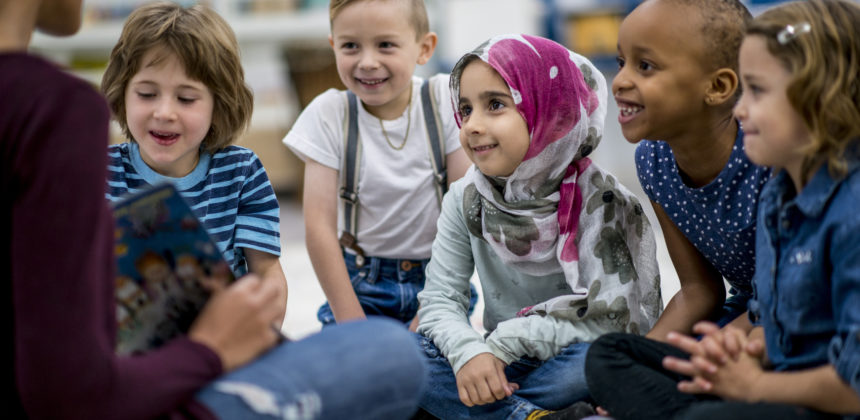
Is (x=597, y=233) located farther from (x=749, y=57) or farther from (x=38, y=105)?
(x=38, y=105)

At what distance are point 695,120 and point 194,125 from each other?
0.81 meters

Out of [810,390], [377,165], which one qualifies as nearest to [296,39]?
[377,165]

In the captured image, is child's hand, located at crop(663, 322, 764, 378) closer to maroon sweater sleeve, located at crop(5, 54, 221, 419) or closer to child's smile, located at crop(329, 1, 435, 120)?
maroon sweater sleeve, located at crop(5, 54, 221, 419)

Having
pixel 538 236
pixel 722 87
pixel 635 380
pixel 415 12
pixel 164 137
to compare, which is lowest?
pixel 635 380

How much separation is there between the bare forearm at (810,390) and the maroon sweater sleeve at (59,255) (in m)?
0.69

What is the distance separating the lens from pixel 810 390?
91 centimetres

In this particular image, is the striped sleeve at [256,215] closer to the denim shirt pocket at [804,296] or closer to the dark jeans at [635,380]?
the dark jeans at [635,380]

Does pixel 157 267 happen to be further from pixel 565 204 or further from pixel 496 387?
pixel 565 204

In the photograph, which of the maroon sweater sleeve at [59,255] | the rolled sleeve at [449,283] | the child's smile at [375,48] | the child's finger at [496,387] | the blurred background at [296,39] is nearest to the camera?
the maroon sweater sleeve at [59,255]

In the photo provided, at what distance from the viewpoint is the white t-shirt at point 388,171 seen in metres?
1.71

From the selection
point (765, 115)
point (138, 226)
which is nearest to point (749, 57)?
point (765, 115)

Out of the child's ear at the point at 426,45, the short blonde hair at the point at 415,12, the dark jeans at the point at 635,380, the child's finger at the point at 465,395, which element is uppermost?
the short blonde hair at the point at 415,12

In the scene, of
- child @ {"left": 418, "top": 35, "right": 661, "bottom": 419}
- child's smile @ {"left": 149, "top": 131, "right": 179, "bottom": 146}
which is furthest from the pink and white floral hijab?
child's smile @ {"left": 149, "top": 131, "right": 179, "bottom": 146}

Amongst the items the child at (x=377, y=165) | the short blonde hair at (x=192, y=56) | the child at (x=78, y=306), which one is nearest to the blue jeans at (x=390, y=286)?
the child at (x=377, y=165)
